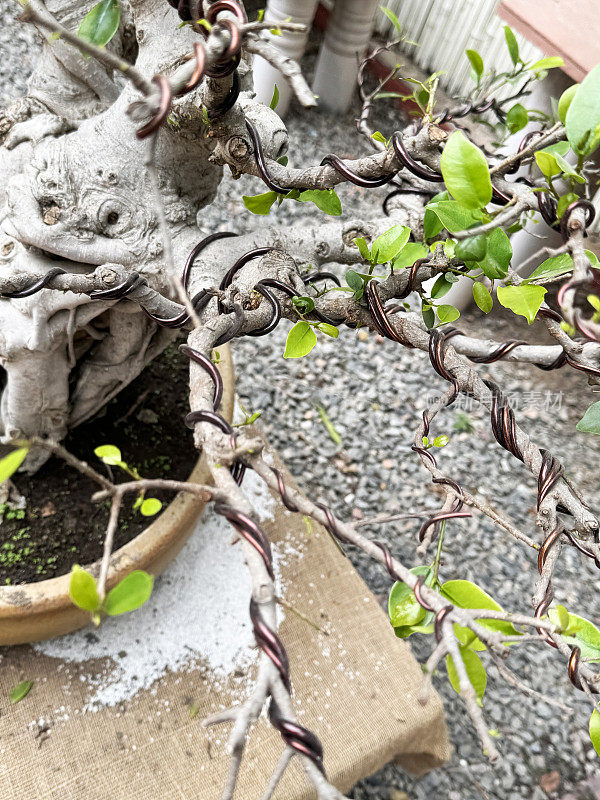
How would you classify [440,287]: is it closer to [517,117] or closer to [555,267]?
[555,267]

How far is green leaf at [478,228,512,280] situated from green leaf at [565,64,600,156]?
0.08 m

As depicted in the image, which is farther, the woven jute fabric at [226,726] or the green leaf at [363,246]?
the woven jute fabric at [226,726]

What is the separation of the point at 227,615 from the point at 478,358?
2.13 feet

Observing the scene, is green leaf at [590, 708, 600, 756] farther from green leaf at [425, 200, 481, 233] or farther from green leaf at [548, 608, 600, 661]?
green leaf at [425, 200, 481, 233]

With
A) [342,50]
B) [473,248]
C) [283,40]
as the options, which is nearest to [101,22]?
[473,248]

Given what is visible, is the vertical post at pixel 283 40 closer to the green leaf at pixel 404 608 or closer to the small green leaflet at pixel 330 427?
the small green leaflet at pixel 330 427

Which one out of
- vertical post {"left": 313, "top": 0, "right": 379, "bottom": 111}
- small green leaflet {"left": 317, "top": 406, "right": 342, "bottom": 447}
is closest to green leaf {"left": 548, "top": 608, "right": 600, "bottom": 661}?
small green leaflet {"left": 317, "top": 406, "right": 342, "bottom": 447}

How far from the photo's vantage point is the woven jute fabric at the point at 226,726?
797mm

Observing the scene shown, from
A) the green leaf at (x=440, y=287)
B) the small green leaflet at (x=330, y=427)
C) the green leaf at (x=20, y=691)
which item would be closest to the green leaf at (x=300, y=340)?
the green leaf at (x=440, y=287)

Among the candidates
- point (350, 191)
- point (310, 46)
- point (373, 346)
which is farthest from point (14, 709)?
point (310, 46)

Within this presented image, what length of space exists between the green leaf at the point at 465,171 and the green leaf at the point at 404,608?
26cm

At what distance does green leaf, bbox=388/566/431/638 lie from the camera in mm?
456

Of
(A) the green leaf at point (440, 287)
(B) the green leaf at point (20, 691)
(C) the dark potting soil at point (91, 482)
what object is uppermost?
(A) the green leaf at point (440, 287)

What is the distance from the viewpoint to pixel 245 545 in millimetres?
335
